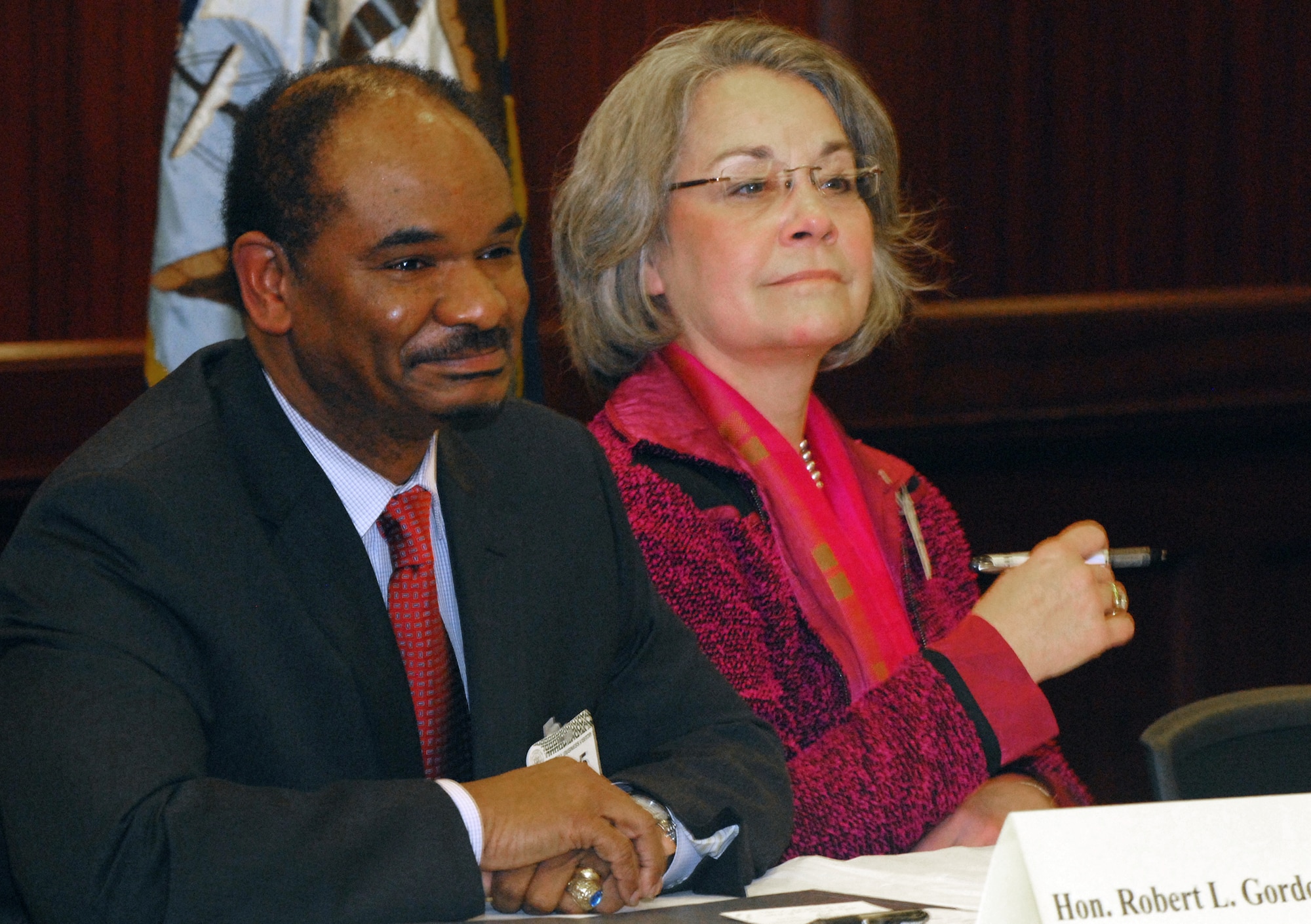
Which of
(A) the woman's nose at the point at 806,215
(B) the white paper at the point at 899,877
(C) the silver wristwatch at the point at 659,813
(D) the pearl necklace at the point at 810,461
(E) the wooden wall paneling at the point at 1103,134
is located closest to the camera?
(B) the white paper at the point at 899,877

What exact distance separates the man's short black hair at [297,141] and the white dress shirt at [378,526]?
6.5 inches

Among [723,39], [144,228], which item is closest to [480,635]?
[723,39]

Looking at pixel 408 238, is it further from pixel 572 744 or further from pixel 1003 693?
pixel 1003 693

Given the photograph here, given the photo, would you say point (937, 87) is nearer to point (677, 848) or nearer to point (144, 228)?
point (144, 228)

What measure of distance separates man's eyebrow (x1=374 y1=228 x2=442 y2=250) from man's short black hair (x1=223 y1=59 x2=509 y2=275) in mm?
59

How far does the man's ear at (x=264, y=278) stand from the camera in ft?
4.92

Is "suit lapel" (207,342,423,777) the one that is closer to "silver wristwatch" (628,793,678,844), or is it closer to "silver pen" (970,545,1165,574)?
"silver wristwatch" (628,793,678,844)

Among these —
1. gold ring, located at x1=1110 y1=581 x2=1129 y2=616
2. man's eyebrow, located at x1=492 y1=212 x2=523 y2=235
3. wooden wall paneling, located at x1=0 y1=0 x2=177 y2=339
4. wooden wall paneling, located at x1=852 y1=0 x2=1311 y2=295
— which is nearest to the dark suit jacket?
man's eyebrow, located at x1=492 y1=212 x2=523 y2=235

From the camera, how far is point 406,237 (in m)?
1.44

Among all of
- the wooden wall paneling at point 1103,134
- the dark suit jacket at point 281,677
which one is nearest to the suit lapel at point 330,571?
the dark suit jacket at point 281,677

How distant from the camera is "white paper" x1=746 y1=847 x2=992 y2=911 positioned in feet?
4.22

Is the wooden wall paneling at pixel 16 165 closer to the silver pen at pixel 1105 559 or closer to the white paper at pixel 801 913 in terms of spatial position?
the silver pen at pixel 1105 559

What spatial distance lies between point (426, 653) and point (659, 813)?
28cm

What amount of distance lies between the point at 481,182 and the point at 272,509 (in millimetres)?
372
